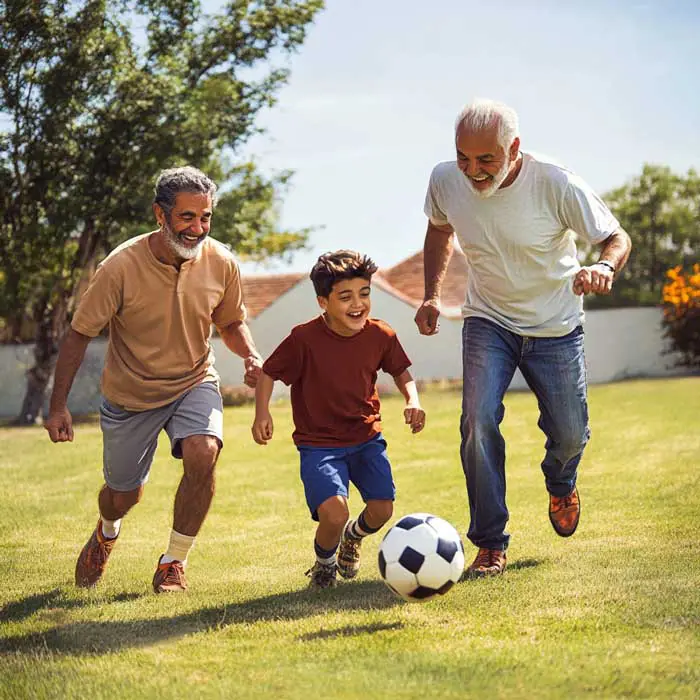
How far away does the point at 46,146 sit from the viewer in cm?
2372

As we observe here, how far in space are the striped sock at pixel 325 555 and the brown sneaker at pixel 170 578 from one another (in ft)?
2.52

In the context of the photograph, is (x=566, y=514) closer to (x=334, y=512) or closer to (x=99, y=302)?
(x=334, y=512)

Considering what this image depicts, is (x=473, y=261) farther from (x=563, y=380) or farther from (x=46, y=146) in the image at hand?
(x=46, y=146)

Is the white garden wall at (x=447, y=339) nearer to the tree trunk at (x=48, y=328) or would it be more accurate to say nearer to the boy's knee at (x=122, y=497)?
Result: the tree trunk at (x=48, y=328)

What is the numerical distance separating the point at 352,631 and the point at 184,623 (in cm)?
90

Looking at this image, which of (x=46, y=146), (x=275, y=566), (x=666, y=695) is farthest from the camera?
(x=46, y=146)

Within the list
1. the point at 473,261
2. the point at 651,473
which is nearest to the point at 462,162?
the point at 473,261

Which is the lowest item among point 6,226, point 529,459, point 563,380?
point 529,459

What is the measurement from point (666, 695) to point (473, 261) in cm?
305

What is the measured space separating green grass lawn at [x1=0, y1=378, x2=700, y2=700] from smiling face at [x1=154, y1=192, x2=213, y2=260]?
6.10 feet

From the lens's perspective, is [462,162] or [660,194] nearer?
[462,162]

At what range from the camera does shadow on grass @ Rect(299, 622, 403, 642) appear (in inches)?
187

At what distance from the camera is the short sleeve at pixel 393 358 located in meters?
6.26

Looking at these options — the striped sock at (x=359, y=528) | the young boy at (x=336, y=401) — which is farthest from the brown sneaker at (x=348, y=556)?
the young boy at (x=336, y=401)
